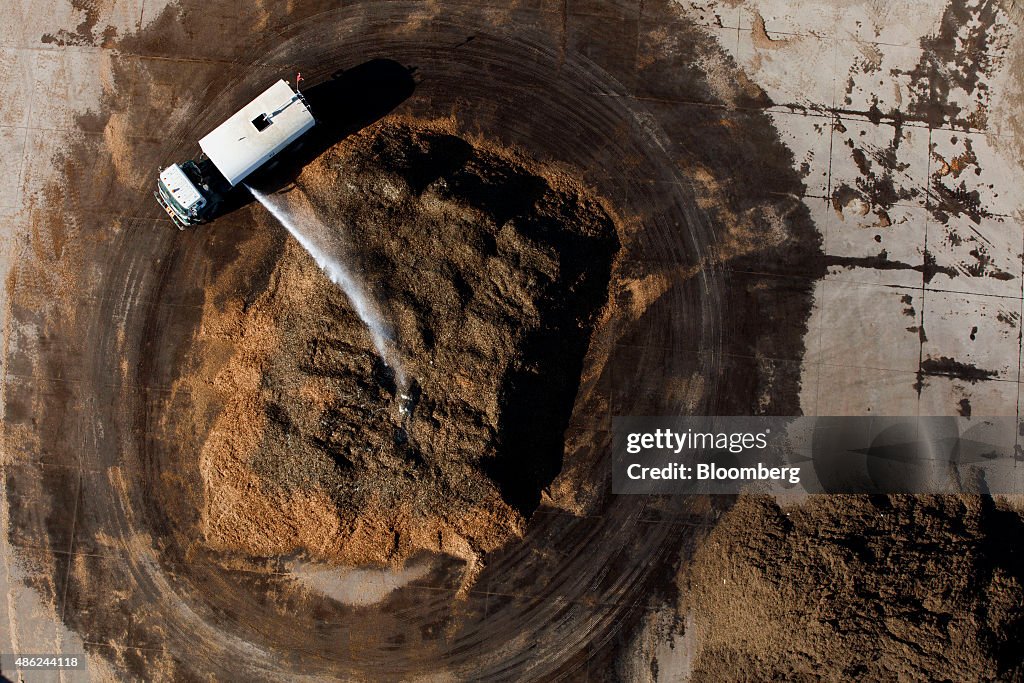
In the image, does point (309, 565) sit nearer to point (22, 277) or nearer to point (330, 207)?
point (330, 207)

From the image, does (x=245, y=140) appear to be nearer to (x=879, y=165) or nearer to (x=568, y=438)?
(x=568, y=438)

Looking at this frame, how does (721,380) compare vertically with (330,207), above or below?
below

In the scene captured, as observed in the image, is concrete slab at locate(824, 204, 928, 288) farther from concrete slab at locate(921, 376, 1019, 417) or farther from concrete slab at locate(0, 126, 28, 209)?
concrete slab at locate(0, 126, 28, 209)

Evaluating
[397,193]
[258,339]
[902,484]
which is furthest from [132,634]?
[902,484]

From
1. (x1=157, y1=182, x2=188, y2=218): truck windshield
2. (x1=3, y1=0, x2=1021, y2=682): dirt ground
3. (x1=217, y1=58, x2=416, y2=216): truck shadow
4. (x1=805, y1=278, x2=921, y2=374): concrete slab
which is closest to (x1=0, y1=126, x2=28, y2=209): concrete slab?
(x1=3, y1=0, x2=1021, y2=682): dirt ground

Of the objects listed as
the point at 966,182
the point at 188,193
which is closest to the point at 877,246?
the point at 966,182

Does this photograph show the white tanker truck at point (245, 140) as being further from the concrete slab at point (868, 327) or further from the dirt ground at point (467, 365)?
the concrete slab at point (868, 327)

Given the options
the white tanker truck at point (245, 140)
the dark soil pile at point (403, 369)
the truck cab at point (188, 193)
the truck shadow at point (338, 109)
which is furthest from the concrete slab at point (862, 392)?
the truck cab at point (188, 193)
